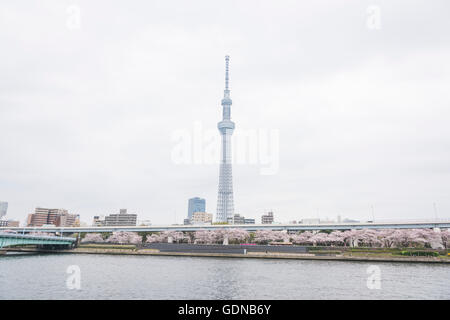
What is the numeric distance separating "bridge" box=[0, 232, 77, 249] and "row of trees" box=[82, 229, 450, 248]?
16.2 m

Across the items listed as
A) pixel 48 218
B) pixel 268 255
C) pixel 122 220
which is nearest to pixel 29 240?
pixel 268 255

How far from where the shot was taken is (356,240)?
2746 inches

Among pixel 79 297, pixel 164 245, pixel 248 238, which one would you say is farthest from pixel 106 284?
pixel 248 238

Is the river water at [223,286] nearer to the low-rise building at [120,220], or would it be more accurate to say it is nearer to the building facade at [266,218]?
the low-rise building at [120,220]

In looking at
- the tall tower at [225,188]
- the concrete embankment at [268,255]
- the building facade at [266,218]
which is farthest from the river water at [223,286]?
the building facade at [266,218]

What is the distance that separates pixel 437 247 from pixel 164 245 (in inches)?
2390

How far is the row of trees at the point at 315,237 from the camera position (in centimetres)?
6488

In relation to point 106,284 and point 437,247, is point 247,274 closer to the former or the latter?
point 106,284

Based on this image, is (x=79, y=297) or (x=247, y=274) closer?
(x=79, y=297)

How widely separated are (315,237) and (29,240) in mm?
66926

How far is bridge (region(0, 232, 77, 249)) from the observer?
57.6 metres

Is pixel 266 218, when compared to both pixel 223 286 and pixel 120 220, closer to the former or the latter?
pixel 120 220
